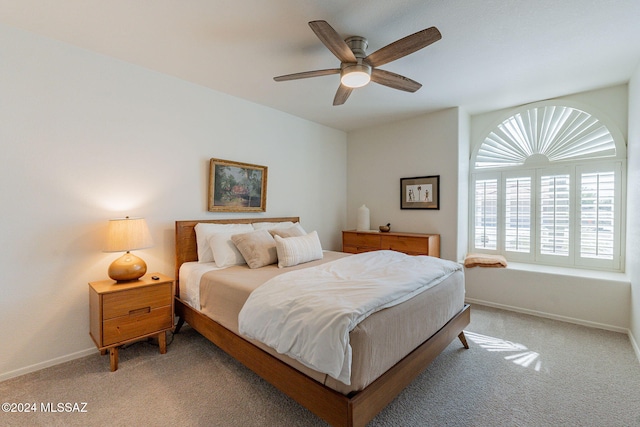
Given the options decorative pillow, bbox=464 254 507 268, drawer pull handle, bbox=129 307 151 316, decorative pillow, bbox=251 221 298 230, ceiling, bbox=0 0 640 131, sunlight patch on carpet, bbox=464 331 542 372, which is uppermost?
ceiling, bbox=0 0 640 131

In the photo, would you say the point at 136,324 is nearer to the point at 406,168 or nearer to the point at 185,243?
the point at 185,243

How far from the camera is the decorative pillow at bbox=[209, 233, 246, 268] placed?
2.80 metres

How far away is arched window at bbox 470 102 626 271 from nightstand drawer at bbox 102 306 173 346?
417 cm

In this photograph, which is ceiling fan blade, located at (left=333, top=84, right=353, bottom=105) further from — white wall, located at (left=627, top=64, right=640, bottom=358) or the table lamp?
white wall, located at (left=627, top=64, right=640, bottom=358)

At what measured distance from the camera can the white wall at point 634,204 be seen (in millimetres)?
2572

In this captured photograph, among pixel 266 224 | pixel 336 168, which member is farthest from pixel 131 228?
pixel 336 168

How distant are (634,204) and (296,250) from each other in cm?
331

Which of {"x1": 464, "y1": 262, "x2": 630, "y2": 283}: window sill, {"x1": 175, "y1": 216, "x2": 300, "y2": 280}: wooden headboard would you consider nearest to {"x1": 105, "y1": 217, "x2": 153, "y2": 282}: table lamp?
{"x1": 175, "y1": 216, "x2": 300, "y2": 280}: wooden headboard

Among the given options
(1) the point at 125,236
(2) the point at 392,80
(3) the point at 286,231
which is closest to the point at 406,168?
(2) the point at 392,80

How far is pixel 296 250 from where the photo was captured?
284 cm

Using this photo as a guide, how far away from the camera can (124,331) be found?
229 cm

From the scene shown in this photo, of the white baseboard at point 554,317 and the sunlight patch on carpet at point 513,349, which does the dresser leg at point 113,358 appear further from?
the white baseboard at point 554,317

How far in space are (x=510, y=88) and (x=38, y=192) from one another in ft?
15.6

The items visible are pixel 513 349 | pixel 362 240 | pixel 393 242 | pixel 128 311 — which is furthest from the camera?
pixel 362 240
